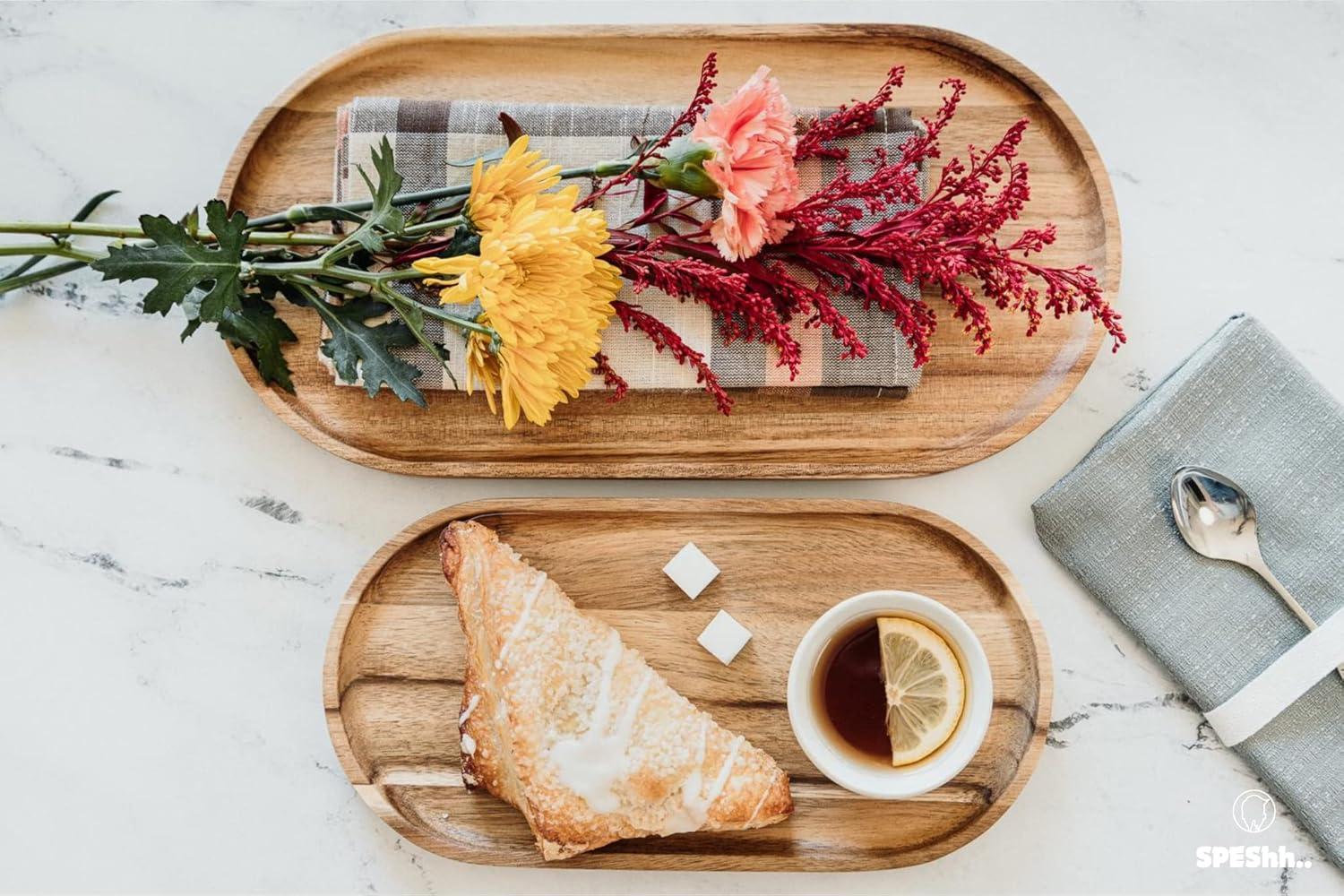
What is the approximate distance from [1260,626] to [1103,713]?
0.22m

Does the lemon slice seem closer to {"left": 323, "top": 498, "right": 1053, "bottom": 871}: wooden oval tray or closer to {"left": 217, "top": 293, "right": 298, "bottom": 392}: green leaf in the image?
{"left": 323, "top": 498, "right": 1053, "bottom": 871}: wooden oval tray

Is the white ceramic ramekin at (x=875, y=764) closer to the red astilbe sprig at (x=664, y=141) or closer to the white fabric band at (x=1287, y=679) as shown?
the white fabric band at (x=1287, y=679)

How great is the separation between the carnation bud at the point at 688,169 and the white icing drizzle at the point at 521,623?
0.50 metres

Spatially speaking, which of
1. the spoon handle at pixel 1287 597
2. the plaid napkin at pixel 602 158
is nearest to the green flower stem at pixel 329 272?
the plaid napkin at pixel 602 158

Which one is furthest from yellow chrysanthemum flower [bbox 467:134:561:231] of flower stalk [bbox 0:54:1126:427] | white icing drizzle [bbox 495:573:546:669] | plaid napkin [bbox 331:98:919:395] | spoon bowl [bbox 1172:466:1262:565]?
spoon bowl [bbox 1172:466:1262:565]

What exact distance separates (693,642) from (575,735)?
0.19m

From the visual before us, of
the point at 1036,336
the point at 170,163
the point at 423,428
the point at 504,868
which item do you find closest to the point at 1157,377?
the point at 1036,336

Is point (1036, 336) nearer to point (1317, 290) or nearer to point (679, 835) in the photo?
point (1317, 290)

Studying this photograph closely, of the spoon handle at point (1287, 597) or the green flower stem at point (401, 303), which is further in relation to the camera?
the spoon handle at point (1287, 597)

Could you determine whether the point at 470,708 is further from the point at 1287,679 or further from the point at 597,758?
the point at 1287,679

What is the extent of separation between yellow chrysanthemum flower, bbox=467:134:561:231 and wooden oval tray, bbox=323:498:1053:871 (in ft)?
Result: 1.27

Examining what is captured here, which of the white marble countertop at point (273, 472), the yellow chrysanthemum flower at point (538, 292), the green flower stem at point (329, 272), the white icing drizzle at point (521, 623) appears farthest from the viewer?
the white marble countertop at point (273, 472)

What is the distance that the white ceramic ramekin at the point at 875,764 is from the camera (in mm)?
1082

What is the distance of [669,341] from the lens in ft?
3.67
